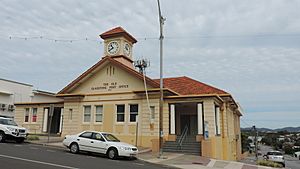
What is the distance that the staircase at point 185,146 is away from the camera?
21.7 metres

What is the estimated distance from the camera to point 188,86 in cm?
2778

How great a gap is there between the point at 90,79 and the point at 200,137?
36.3 feet

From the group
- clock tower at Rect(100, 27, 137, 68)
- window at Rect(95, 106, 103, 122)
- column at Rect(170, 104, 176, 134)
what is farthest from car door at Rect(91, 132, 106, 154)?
clock tower at Rect(100, 27, 137, 68)

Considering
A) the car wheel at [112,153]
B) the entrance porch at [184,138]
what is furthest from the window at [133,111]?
the car wheel at [112,153]

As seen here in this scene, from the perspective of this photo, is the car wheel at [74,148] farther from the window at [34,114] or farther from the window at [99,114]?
the window at [34,114]

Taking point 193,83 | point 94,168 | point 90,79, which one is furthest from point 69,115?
point 94,168

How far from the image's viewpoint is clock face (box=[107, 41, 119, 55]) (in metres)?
29.1

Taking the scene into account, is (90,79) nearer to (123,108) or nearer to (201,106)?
(123,108)

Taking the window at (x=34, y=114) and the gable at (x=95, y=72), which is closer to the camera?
the gable at (x=95, y=72)

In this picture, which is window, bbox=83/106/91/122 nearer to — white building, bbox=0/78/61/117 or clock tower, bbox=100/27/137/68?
clock tower, bbox=100/27/137/68

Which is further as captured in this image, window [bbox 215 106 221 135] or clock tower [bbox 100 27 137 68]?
clock tower [bbox 100 27 137 68]

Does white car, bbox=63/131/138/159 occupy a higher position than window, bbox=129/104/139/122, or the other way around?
window, bbox=129/104/139/122

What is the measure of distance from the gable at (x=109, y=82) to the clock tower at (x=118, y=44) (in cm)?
178

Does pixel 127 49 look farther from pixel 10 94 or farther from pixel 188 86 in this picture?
pixel 10 94
